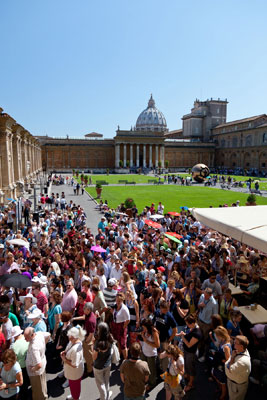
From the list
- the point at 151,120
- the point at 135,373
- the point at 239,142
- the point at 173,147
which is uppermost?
the point at 151,120

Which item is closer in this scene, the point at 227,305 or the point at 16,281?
the point at 227,305

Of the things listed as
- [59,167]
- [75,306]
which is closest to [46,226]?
[75,306]

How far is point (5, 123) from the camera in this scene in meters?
20.0

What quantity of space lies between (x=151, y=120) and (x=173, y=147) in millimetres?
32880

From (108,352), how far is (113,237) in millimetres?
6898

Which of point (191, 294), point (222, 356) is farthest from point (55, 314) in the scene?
point (222, 356)

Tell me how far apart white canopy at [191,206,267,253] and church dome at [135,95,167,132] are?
10843 centimetres

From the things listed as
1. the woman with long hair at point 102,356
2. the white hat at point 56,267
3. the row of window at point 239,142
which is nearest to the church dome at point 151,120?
the row of window at point 239,142

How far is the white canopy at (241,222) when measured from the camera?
4.81 m

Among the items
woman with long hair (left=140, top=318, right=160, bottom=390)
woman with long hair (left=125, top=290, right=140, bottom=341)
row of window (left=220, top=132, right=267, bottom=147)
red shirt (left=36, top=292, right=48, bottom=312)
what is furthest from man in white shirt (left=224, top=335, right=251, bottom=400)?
row of window (left=220, top=132, right=267, bottom=147)

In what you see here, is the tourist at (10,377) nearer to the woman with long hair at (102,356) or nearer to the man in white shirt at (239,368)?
the woman with long hair at (102,356)

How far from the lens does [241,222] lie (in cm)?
551

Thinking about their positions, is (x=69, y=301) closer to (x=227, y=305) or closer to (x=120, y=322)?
(x=120, y=322)

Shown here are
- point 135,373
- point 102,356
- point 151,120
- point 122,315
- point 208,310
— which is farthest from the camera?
point 151,120
